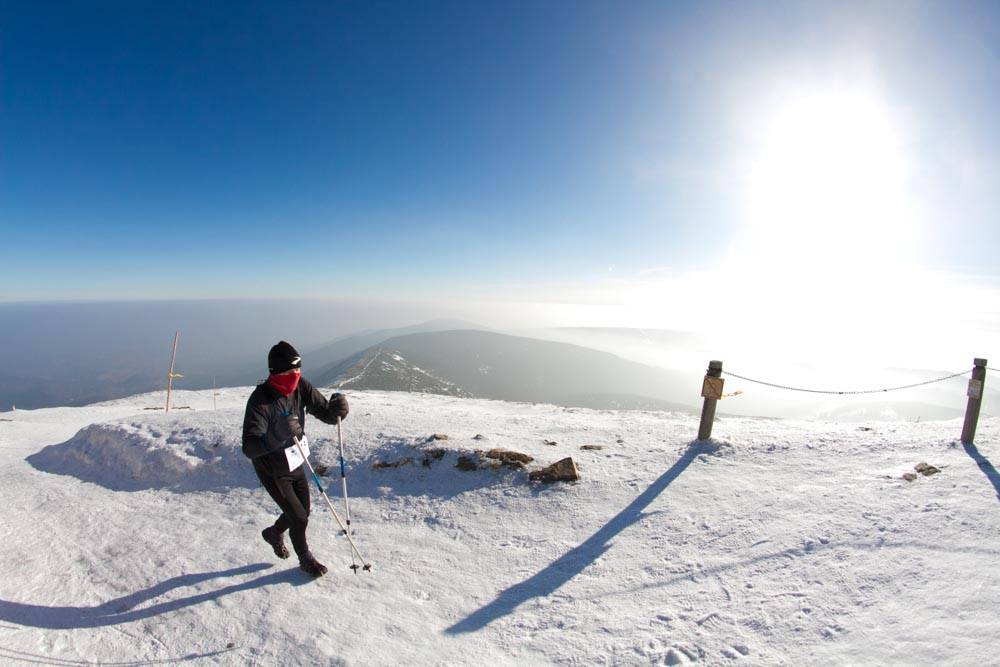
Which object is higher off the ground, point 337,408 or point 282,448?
point 337,408

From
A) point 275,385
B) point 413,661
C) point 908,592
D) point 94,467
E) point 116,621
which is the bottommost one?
point 94,467

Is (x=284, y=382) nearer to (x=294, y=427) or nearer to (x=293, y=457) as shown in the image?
(x=294, y=427)

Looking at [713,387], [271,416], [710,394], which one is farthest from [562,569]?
[713,387]

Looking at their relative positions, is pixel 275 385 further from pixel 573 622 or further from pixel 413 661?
pixel 573 622

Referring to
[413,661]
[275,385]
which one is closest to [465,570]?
[413,661]

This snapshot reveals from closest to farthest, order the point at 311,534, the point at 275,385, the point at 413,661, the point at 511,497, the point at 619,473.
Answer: the point at 413,661, the point at 275,385, the point at 311,534, the point at 511,497, the point at 619,473

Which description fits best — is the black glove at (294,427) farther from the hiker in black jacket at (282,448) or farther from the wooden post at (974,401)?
the wooden post at (974,401)

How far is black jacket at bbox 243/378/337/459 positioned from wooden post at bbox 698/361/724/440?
22.5 ft

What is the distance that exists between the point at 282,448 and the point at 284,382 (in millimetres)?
808

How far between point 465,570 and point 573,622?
1594mm

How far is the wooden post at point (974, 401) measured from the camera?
7125 mm

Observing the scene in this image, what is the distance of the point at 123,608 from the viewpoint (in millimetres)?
4418

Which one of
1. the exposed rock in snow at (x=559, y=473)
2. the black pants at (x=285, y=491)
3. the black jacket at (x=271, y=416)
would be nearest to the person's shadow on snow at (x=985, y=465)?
the exposed rock in snow at (x=559, y=473)

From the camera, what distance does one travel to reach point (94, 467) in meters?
9.16
